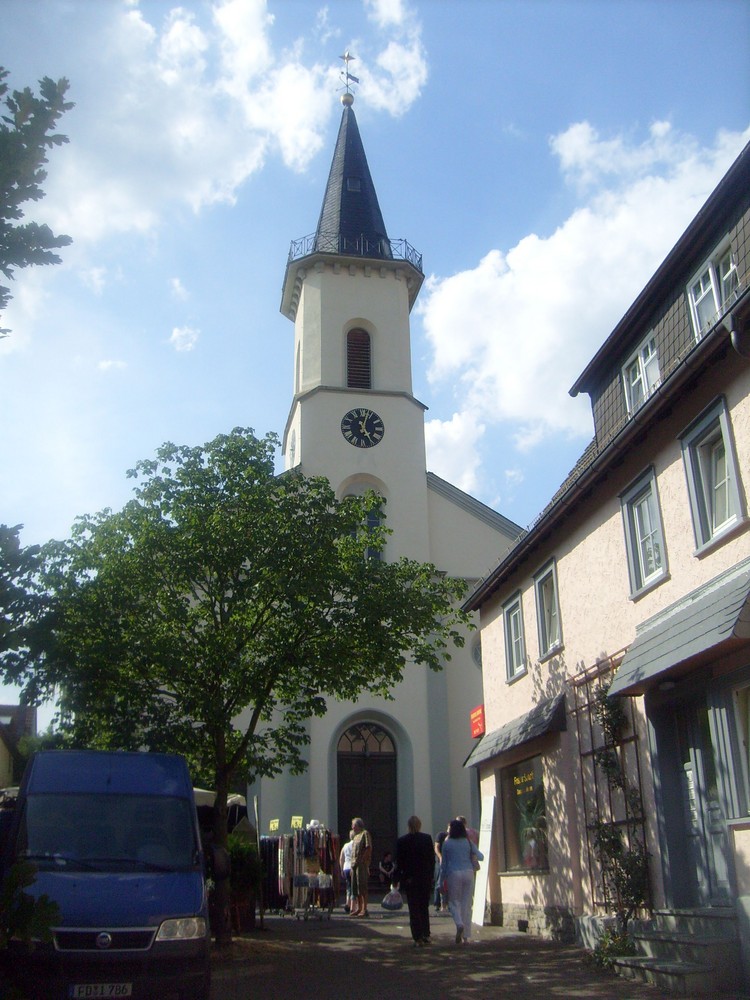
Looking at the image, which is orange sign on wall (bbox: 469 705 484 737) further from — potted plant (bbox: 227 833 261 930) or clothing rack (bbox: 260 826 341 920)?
potted plant (bbox: 227 833 261 930)

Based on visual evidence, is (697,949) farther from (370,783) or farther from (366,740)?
(366,740)

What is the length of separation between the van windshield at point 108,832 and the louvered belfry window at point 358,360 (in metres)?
21.6

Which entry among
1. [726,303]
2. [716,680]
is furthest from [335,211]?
[716,680]

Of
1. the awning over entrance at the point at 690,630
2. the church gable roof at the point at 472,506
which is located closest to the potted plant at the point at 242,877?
the awning over entrance at the point at 690,630

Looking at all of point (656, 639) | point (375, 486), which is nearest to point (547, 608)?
point (656, 639)

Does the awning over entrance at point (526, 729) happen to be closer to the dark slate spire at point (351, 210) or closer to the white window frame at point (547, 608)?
the white window frame at point (547, 608)

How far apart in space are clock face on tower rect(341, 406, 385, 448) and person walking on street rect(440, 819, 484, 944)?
16652mm

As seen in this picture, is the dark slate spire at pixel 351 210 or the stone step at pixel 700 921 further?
the dark slate spire at pixel 351 210

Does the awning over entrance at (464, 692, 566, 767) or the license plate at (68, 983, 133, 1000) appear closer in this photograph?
the license plate at (68, 983, 133, 1000)

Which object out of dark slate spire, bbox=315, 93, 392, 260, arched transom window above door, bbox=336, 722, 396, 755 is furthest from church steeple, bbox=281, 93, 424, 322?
arched transom window above door, bbox=336, 722, 396, 755

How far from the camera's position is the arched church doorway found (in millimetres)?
25797

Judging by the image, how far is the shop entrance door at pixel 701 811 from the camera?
10.3m

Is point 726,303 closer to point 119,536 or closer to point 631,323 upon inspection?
point 631,323

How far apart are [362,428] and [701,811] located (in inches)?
778
